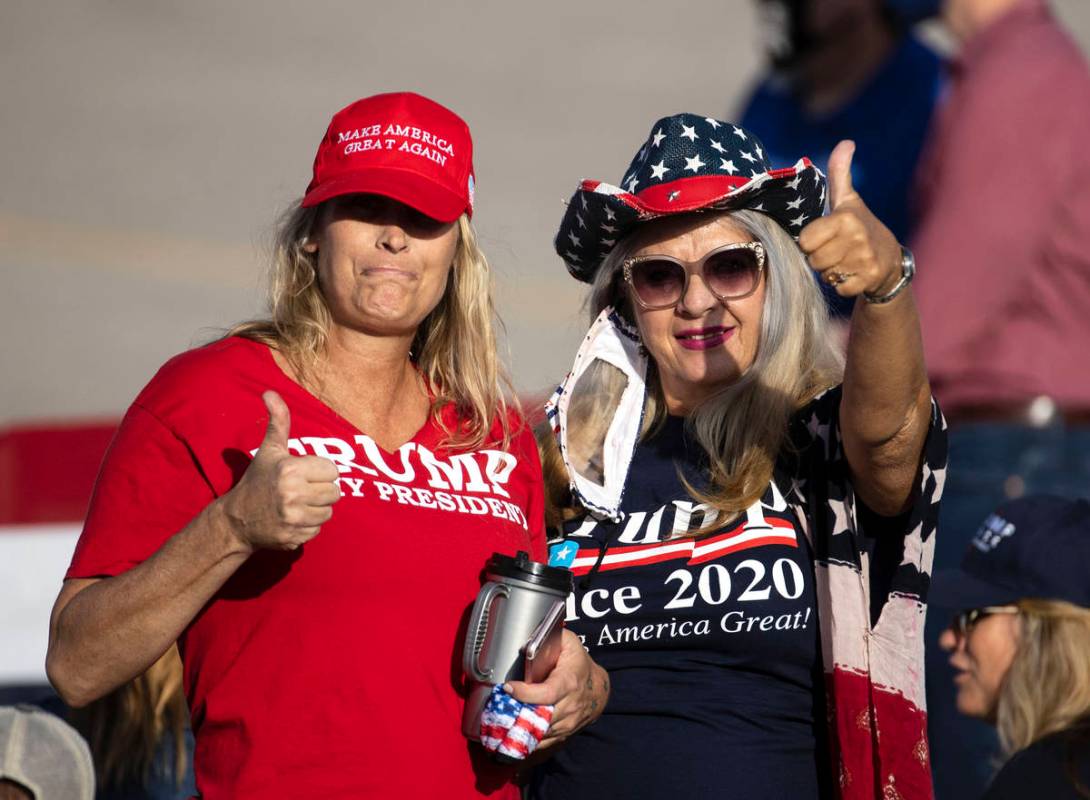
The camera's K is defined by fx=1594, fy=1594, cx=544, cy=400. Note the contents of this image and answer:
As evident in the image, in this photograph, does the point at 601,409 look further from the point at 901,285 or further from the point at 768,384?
the point at 901,285

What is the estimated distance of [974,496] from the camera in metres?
4.08

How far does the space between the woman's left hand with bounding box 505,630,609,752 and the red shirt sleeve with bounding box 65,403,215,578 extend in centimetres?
59

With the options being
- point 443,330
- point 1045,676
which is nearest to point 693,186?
point 443,330

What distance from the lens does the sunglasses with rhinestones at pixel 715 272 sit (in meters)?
3.06

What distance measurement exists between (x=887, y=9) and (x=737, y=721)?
132 inches

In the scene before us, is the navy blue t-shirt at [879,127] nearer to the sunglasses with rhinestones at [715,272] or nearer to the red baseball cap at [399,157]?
the sunglasses with rhinestones at [715,272]

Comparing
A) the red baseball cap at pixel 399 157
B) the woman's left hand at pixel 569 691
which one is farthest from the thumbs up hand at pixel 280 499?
the red baseball cap at pixel 399 157

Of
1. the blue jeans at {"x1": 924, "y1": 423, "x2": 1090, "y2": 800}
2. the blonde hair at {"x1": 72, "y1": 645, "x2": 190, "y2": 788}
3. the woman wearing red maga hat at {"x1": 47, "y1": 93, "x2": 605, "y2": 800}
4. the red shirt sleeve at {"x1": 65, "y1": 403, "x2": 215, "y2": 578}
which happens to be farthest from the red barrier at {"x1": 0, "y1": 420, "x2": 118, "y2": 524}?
the blue jeans at {"x1": 924, "y1": 423, "x2": 1090, "y2": 800}

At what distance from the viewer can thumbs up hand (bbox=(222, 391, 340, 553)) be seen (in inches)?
→ 90.1

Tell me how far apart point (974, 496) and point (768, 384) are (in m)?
1.25

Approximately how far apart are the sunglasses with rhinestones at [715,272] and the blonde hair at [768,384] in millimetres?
40

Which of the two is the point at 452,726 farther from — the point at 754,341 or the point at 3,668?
the point at 3,668

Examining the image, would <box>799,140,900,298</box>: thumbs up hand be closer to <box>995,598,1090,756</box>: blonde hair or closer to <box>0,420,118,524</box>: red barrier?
<box>995,598,1090,756</box>: blonde hair

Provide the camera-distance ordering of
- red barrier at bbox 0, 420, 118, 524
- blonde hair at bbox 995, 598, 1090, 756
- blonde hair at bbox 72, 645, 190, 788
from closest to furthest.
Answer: blonde hair at bbox 995, 598, 1090, 756, blonde hair at bbox 72, 645, 190, 788, red barrier at bbox 0, 420, 118, 524
